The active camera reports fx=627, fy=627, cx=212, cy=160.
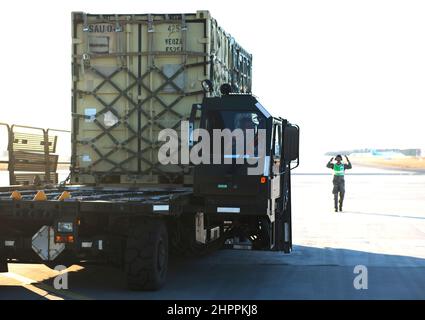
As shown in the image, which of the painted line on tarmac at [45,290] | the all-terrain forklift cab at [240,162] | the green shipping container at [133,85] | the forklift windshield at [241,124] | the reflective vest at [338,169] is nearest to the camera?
the painted line on tarmac at [45,290]

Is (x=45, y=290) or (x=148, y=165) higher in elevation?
(x=148, y=165)

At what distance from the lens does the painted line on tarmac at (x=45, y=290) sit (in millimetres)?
8008

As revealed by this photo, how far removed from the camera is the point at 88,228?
27.6 ft

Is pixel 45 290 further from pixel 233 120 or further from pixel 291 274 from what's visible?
pixel 291 274

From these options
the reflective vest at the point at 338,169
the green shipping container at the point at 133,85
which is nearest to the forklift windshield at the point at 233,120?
the green shipping container at the point at 133,85

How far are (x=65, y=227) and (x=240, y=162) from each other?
96.5 inches

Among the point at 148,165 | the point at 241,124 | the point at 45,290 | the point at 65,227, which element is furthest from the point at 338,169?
the point at 65,227

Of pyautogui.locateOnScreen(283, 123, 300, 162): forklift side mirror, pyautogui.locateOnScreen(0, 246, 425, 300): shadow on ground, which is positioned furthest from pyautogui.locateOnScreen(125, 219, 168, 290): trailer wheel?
pyautogui.locateOnScreen(283, 123, 300, 162): forklift side mirror

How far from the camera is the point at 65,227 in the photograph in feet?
26.5

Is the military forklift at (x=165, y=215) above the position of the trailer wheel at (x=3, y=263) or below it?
above

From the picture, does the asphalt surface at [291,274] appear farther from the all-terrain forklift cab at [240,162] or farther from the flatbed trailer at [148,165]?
the all-terrain forklift cab at [240,162]

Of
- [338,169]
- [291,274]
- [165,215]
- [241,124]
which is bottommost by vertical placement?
[291,274]

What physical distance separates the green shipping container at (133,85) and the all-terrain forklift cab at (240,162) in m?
2.11

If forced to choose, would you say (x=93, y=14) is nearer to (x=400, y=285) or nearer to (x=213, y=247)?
(x=213, y=247)
